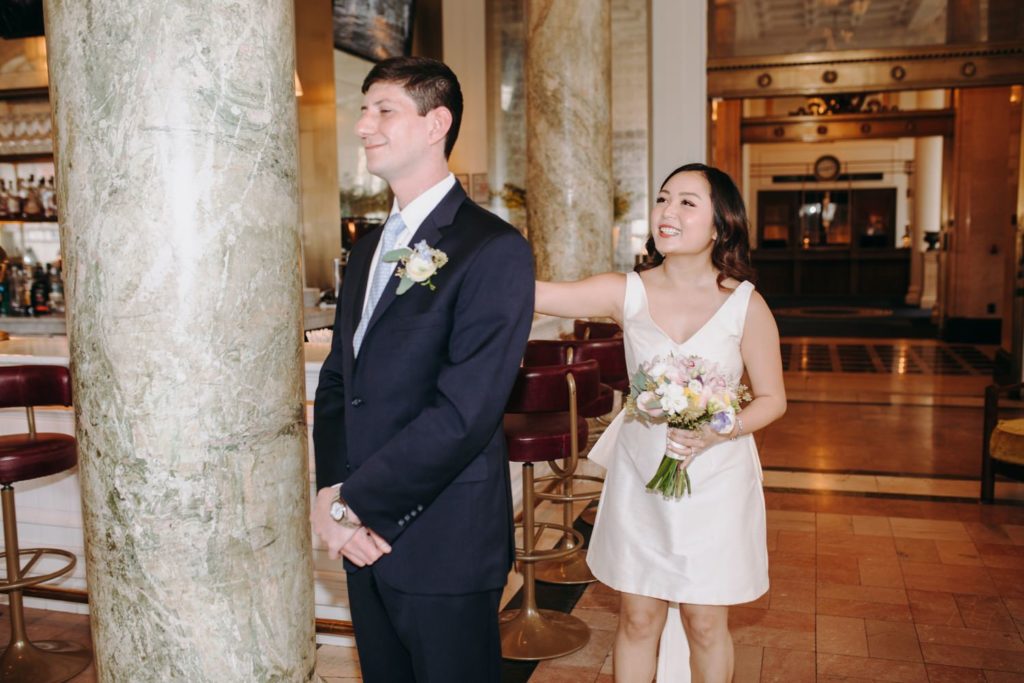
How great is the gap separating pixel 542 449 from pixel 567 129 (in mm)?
3830

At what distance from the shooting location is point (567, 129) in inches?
261

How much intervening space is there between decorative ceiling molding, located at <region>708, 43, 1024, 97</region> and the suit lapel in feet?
28.1

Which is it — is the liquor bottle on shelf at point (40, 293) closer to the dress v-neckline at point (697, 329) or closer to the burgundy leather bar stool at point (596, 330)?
the burgundy leather bar stool at point (596, 330)

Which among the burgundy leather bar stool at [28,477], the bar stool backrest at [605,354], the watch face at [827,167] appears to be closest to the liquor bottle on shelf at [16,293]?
the burgundy leather bar stool at [28,477]

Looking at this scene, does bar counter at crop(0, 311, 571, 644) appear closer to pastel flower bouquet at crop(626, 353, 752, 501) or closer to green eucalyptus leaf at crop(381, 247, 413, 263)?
pastel flower bouquet at crop(626, 353, 752, 501)

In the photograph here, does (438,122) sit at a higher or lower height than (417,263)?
higher

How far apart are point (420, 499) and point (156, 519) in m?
0.51

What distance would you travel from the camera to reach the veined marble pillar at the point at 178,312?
5.52ft

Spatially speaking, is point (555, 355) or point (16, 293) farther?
point (16, 293)

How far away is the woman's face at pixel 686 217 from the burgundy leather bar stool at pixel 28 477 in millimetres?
2216

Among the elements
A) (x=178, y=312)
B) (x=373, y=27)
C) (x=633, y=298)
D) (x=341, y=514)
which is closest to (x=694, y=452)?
(x=633, y=298)

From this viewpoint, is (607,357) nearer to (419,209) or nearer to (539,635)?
(539,635)

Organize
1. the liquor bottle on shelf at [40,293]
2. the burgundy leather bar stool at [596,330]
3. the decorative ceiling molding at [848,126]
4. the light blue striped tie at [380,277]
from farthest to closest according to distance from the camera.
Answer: the decorative ceiling molding at [848,126] → the liquor bottle on shelf at [40,293] → the burgundy leather bar stool at [596,330] → the light blue striped tie at [380,277]

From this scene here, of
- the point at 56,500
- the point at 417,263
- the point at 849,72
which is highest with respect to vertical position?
the point at 849,72
